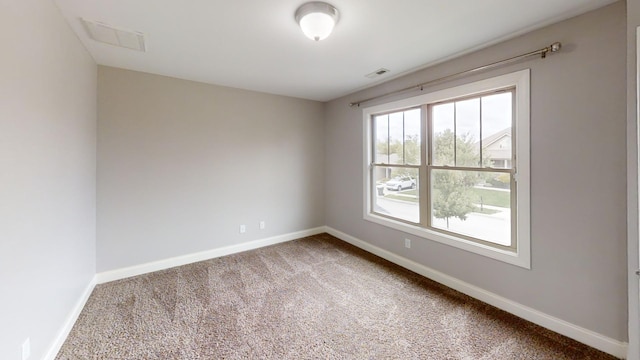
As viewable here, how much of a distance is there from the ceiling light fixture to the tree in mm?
1810

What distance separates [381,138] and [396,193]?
2.78ft

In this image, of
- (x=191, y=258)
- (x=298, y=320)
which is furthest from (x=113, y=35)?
(x=298, y=320)

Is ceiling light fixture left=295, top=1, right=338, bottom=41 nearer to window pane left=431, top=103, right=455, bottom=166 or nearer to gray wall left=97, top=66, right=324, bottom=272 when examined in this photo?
window pane left=431, top=103, right=455, bottom=166

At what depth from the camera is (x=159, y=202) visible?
3229mm

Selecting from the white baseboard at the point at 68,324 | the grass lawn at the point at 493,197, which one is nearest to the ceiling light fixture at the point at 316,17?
the grass lawn at the point at 493,197

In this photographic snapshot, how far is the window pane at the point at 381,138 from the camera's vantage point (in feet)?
12.0

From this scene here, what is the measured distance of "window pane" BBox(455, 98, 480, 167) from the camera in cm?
260

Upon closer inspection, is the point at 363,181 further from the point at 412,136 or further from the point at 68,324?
the point at 68,324

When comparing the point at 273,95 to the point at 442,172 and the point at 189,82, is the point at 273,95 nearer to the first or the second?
the point at 189,82

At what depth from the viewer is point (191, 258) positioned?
3.46m

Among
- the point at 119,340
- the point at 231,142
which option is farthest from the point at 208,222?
the point at 119,340

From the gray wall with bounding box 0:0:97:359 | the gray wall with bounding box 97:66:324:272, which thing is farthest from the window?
the gray wall with bounding box 0:0:97:359

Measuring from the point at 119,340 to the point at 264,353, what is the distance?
3.84 ft

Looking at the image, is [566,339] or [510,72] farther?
[510,72]
